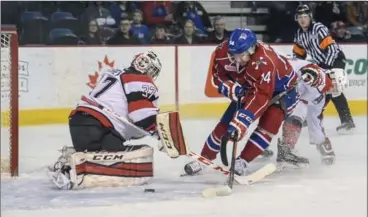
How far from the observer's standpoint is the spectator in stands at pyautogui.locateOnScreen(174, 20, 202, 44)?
4.95m

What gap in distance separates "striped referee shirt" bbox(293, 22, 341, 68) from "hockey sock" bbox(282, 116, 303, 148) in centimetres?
62

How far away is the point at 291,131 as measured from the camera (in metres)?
3.62

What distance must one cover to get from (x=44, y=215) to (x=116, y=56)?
232cm

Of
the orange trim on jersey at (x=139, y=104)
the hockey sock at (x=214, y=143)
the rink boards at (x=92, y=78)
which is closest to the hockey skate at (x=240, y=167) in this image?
the hockey sock at (x=214, y=143)

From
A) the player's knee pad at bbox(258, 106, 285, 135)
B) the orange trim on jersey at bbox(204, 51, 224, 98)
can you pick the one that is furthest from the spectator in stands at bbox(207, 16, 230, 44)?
the player's knee pad at bbox(258, 106, 285, 135)

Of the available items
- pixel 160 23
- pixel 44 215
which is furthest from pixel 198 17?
pixel 44 215

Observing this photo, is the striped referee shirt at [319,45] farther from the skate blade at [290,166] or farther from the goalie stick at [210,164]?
the goalie stick at [210,164]

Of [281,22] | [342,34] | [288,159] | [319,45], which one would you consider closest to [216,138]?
[288,159]

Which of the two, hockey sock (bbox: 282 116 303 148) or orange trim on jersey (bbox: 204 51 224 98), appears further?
orange trim on jersey (bbox: 204 51 224 98)

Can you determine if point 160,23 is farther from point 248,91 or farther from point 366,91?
point 248,91

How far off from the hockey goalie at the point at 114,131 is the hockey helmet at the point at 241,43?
30 centimetres

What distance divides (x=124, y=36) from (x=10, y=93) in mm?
1603

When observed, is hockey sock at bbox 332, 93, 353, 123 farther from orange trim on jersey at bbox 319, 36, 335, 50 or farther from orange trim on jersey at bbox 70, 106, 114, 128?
orange trim on jersey at bbox 70, 106, 114, 128

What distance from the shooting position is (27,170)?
3.46 metres
